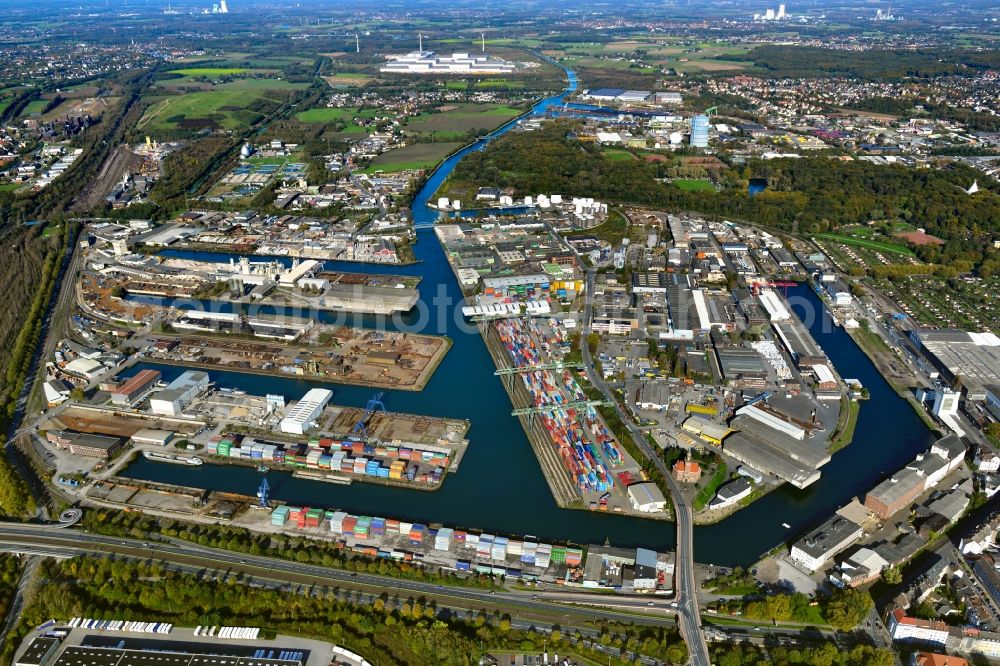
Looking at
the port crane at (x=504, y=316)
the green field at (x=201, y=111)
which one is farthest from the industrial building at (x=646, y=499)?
the green field at (x=201, y=111)

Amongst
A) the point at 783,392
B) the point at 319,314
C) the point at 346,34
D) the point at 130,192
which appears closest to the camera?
the point at 783,392

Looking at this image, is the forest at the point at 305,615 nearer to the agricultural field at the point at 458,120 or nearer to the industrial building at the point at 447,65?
the agricultural field at the point at 458,120

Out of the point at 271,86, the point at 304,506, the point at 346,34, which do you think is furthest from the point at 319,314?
the point at 346,34

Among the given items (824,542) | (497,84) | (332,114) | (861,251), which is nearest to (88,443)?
(824,542)

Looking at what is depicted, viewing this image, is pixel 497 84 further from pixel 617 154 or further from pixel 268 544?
pixel 268 544

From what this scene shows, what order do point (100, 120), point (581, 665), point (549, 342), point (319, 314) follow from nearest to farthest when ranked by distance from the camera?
point (581, 665) < point (549, 342) < point (319, 314) < point (100, 120)

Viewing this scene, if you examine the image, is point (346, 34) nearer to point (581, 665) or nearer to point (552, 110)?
point (552, 110)

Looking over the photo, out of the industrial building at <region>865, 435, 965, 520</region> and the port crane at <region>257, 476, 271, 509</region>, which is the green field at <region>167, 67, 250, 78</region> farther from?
the industrial building at <region>865, 435, 965, 520</region>

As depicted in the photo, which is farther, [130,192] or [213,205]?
[130,192]
